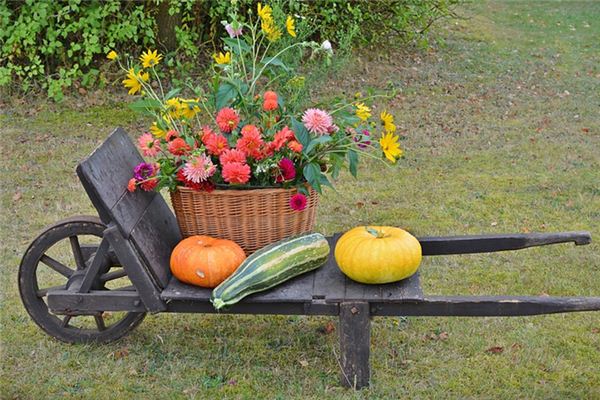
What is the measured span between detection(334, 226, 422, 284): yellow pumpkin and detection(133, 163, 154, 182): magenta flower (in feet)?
3.00

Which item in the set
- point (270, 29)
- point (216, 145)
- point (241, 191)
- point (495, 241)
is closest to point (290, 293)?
point (241, 191)

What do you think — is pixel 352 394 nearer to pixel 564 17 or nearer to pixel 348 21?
pixel 348 21

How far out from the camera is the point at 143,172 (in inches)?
144

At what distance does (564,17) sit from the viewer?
14.6m

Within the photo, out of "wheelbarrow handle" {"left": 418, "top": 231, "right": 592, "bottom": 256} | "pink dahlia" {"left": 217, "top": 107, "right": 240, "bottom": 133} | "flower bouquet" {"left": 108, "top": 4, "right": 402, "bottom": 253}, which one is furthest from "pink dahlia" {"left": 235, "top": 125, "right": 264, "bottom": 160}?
"wheelbarrow handle" {"left": 418, "top": 231, "right": 592, "bottom": 256}

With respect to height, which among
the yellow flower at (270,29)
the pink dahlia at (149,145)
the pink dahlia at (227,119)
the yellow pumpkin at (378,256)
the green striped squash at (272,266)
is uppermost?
the yellow flower at (270,29)

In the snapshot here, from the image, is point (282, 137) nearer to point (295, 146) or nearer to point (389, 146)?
point (295, 146)

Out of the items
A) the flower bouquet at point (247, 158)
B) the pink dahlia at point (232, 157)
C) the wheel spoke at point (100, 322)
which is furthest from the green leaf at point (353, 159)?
the wheel spoke at point (100, 322)

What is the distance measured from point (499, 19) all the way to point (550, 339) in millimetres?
11071

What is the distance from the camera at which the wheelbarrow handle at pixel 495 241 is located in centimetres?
382

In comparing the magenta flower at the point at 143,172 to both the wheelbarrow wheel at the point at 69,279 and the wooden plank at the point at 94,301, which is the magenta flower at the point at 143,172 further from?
the wooden plank at the point at 94,301

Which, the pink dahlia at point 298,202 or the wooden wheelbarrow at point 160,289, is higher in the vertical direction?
the pink dahlia at point 298,202

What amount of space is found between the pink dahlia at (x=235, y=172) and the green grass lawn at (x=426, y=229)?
936 mm

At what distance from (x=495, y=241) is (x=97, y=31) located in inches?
222
